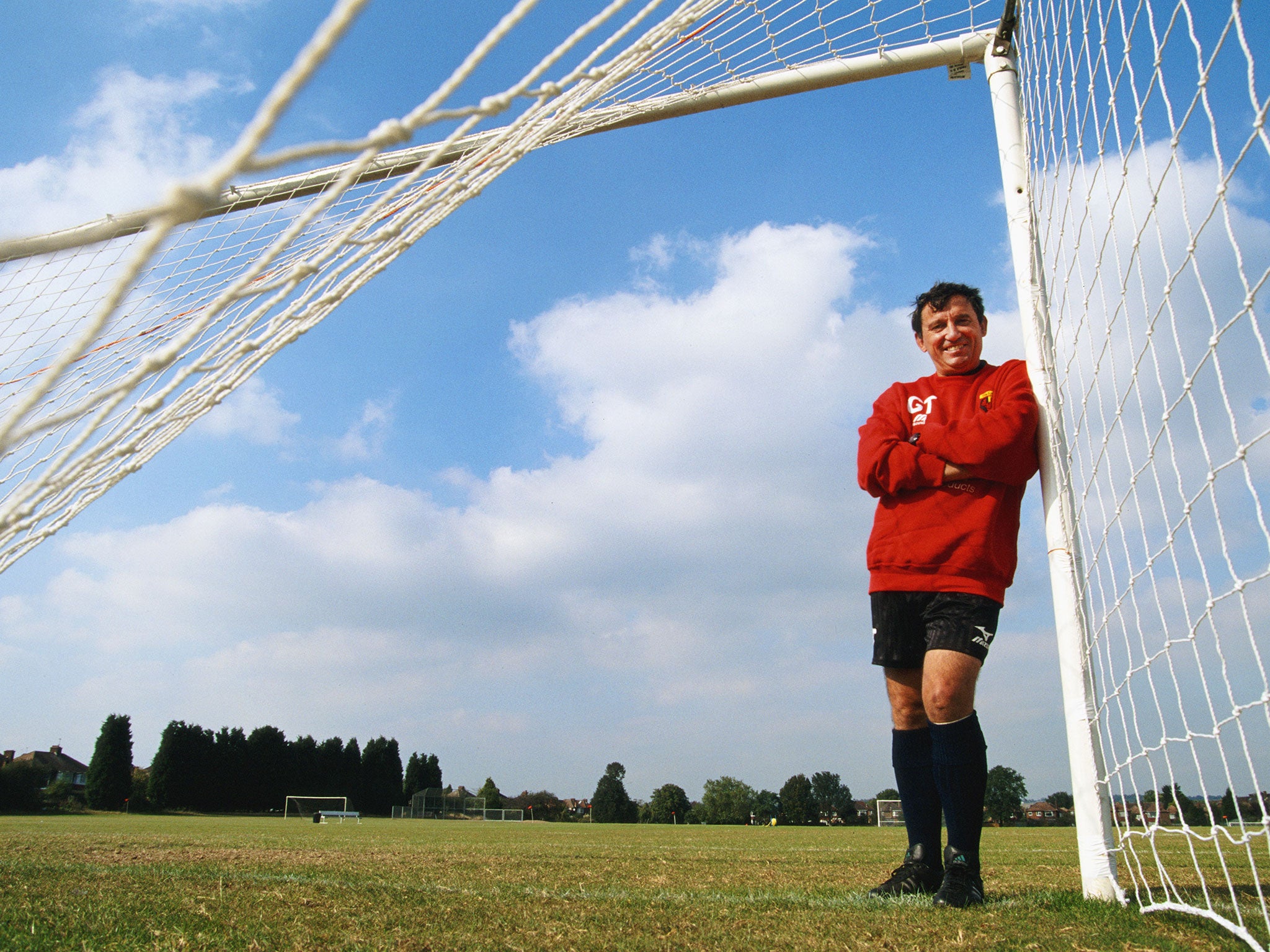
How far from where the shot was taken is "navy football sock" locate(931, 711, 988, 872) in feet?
7.11

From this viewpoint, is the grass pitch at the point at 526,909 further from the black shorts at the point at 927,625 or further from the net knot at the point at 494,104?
the net knot at the point at 494,104

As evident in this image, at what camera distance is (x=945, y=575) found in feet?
7.54

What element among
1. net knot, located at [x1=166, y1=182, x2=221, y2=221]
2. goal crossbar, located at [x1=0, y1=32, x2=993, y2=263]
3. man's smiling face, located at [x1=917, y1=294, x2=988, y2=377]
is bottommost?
net knot, located at [x1=166, y1=182, x2=221, y2=221]

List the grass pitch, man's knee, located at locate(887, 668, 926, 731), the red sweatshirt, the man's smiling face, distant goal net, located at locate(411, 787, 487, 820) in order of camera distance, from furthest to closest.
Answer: distant goal net, located at locate(411, 787, 487, 820) < the man's smiling face < man's knee, located at locate(887, 668, 926, 731) < the red sweatshirt < the grass pitch

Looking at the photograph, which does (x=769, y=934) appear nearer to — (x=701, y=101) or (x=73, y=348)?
(x=73, y=348)

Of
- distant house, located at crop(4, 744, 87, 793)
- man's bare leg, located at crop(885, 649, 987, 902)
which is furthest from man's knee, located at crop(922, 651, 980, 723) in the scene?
distant house, located at crop(4, 744, 87, 793)

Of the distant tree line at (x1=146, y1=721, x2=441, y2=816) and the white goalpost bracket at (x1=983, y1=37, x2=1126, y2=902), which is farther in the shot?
the distant tree line at (x1=146, y1=721, x2=441, y2=816)

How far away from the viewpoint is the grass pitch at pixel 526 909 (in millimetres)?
1650

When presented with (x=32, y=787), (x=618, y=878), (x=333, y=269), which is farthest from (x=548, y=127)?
(x=32, y=787)

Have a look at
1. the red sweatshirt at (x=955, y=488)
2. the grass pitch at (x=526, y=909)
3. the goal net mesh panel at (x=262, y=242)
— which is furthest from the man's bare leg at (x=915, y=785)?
the goal net mesh panel at (x=262, y=242)

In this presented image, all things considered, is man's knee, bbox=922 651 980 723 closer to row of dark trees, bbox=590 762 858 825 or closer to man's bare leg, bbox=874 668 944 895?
man's bare leg, bbox=874 668 944 895

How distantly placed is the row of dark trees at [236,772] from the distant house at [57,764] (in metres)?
12.9

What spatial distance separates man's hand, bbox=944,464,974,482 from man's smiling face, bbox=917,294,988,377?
1.47 ft

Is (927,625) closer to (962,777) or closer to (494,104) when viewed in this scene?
(962,777)
